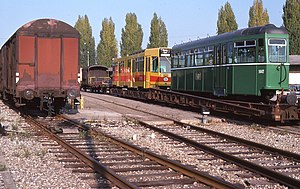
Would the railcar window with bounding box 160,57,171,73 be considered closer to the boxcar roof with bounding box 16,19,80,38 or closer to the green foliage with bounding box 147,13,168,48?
the boxcar roof with bounding box 16,19,80,38

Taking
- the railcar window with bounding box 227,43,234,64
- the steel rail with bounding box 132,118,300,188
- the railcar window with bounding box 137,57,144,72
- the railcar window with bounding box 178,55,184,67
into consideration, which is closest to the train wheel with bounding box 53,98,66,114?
the railcar window with bounding box 227,43,234,64

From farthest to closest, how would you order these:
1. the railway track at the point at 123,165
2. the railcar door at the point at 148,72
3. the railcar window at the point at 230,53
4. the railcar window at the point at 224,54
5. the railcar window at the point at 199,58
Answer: the railcar door at the point at 148,72
the railcar window at the point at 199,58
the railcar window at the point at 224,54
the railcar window at the point at 230,53
the railway track at the point at 123,165

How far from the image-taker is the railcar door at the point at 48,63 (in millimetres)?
16234

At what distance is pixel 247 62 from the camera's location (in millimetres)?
16953

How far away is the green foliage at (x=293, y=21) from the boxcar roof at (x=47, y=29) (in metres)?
39.9

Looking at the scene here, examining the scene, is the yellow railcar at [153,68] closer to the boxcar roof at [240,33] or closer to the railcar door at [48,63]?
the boxcar roof at [240,33]

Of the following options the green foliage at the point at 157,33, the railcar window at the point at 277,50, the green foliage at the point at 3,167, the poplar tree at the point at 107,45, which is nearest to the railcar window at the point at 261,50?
the railcar window at the point at 277,50

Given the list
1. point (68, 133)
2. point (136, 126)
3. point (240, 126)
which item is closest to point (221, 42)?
point (240, 126)

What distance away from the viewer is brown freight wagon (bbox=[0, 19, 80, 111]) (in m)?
16.0

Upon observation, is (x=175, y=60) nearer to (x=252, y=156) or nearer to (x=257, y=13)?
(x=252, y=156)

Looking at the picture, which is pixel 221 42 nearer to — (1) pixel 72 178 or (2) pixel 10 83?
(2) pixel 10 83

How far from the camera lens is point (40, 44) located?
53.1 feet

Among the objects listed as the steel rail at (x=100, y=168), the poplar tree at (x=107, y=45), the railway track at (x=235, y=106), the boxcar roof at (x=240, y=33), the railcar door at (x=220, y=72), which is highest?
the poplar tree at (x=107, y=45)

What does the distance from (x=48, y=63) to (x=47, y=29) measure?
1203mm
